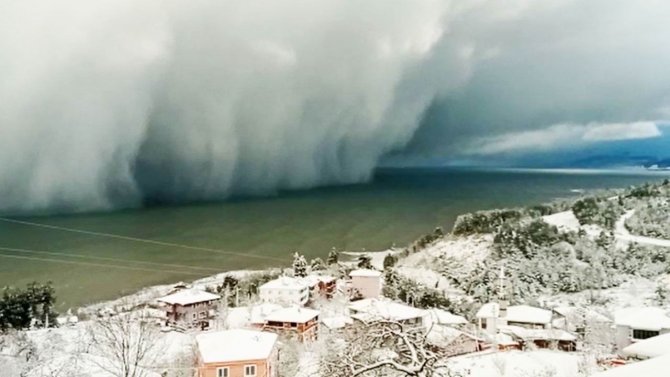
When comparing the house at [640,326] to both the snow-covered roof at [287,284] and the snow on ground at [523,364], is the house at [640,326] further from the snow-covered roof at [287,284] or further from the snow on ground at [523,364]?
the snow-covered roof at [287,284]

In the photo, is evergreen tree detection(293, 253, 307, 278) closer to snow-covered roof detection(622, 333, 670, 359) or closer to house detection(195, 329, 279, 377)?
house detection(195, 329, 279, 377)

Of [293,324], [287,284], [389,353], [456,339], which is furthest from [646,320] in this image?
[389,353]

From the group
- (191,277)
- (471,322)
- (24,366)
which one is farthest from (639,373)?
(191,277)

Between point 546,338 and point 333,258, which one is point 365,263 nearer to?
point 333,258

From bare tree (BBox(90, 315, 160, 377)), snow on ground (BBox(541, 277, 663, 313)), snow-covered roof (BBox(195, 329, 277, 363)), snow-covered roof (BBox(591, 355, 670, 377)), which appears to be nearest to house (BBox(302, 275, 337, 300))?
snow on ground (BBox(541, 277, 663, 313))

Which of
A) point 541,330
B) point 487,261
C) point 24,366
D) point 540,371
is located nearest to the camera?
point 24,366

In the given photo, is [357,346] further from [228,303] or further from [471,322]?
[228,303]

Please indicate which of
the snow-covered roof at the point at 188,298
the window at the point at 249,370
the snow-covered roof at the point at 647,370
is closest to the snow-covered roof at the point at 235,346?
the window at the point at 249,370
